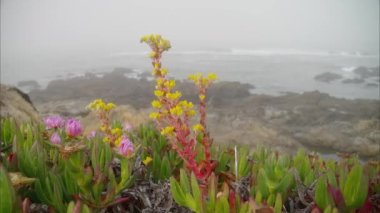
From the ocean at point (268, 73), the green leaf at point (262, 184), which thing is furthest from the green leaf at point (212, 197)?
the ocean at point (268, 73)

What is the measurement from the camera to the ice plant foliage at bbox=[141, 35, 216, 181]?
173 cm

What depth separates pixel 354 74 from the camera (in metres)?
22.5

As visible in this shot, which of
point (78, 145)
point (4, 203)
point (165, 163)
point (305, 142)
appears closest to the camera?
point (4, 203)

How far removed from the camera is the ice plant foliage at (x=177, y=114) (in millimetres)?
1727

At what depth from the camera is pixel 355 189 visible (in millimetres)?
1419

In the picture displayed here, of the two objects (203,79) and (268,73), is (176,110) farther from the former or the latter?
(268,73)

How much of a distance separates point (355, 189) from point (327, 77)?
21.0m

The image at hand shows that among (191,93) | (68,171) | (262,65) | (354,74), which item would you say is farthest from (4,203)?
(262,65)

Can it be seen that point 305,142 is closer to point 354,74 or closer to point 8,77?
point 354,74

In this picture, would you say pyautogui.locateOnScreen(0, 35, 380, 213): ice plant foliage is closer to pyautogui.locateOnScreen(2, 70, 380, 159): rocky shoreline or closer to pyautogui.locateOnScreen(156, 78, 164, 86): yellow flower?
pyautogui.locateOnScreen(156, 78, 164, 86): yellow flower

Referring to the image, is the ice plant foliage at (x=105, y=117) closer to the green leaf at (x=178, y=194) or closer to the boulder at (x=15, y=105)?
the green leaf at (x=178, y=194)

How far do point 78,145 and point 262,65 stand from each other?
82.9 ft

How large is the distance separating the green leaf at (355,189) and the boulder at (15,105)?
429 cm

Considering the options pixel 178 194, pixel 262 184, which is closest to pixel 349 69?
pixel 262 184
